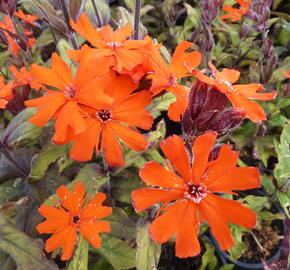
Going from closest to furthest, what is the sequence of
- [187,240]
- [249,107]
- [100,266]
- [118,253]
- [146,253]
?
[187,240] < [249,107] < [146,253] < [118,253] < [100,266]

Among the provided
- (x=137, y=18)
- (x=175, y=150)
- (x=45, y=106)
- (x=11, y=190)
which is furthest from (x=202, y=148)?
(x=11, y=190)

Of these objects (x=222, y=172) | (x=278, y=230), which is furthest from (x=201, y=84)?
(x=278, y=230)

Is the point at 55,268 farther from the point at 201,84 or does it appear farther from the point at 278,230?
the point at 278,230

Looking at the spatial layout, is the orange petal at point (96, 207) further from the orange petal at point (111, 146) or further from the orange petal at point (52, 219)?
the orange petal at point (111, 146)

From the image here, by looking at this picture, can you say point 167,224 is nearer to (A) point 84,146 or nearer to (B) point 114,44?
(A) point 84,146

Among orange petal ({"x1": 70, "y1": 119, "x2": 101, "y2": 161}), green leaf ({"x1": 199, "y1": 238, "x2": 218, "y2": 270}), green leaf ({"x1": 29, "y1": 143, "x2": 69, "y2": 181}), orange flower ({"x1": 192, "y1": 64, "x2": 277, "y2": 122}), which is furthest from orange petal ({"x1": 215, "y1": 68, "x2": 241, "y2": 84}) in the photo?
green leaf ({"x1": 199, "y1": 238, "x2": 218, "y2": 270})

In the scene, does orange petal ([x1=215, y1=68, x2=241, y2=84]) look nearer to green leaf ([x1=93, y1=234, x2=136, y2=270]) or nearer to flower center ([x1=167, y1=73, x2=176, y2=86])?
flower center ([x1=167, y1=73, x2=176, y2=86])
